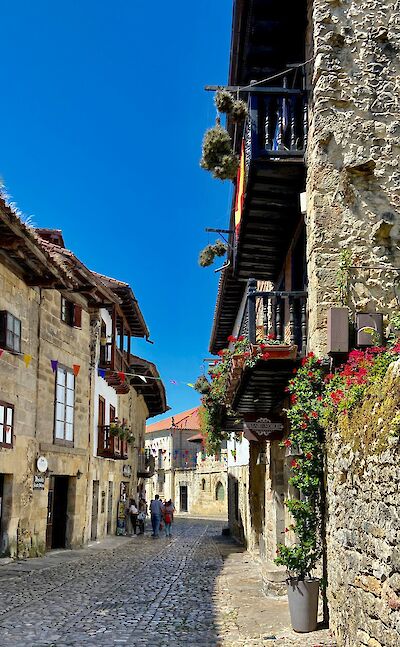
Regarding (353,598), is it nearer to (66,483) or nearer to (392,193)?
(392,193)

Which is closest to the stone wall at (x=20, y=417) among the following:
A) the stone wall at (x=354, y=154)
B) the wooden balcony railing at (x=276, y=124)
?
the wooden balcony railing at (x=276, y=124)

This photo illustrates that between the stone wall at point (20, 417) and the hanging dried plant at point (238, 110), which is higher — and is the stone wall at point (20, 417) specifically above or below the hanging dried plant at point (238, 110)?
below

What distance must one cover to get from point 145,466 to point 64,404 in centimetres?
1920

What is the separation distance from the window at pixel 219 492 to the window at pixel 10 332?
133 feet

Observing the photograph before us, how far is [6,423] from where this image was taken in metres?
15.5

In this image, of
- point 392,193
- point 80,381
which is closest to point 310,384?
point 392,193

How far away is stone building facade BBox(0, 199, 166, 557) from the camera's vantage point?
15648mm

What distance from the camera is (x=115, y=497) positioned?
1056 inches

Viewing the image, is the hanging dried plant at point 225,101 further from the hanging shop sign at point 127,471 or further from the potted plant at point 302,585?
the hanging shop sign at point 127,471

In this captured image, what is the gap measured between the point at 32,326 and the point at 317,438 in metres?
10.3

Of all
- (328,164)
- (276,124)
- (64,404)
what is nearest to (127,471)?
(64,404)

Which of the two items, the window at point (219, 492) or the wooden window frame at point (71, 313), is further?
the window at point (219, 492)

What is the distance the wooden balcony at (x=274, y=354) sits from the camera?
9.66m

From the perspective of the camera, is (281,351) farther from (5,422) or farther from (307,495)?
(5,422)
